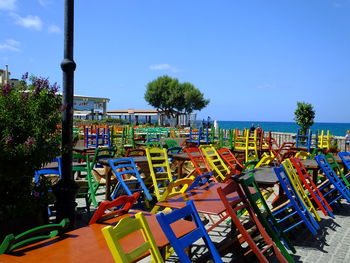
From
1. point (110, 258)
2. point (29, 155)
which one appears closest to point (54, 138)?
point (29, 155)

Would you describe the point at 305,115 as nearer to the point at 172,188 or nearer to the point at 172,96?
the point at 172,188

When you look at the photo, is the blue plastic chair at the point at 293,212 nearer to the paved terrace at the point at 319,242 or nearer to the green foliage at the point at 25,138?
the paved terrace at the point at 319,242

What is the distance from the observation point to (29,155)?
308 cm

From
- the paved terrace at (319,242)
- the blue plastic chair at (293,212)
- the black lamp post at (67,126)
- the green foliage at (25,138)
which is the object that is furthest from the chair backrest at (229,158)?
the green foliage at (25,138)

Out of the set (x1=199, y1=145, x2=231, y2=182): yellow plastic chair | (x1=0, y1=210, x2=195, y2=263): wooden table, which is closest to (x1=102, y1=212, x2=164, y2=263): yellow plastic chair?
(x1=0, y1=210, x2=195, y2=263): wooden table

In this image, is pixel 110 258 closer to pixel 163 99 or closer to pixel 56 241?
pixel 56 241

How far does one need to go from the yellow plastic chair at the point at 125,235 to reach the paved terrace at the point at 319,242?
1.70 meters

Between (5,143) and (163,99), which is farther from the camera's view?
(163,99)

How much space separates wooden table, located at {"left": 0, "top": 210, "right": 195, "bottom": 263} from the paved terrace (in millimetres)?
1454

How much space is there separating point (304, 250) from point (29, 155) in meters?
3.24

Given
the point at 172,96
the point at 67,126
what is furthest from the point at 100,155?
the point at 172,96

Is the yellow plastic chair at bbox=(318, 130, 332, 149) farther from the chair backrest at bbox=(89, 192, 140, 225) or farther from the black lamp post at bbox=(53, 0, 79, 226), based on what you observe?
the chair backrest at bbox=(89, 192, 140, 225)

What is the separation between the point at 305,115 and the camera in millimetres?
18438

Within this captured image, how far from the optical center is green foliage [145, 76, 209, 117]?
49.0 metres
